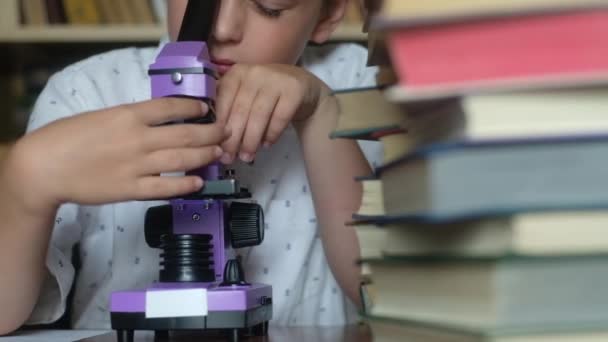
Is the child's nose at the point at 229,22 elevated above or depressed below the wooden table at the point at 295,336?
above

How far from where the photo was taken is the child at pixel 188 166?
683mm

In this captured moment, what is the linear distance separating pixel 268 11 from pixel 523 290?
705 millimetres

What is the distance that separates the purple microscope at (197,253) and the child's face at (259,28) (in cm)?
25

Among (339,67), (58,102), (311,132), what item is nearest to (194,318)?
(311,132)

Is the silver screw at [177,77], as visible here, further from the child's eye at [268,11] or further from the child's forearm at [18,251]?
the child's eye at [268,11]

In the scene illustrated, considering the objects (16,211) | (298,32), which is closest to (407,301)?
(16,211)

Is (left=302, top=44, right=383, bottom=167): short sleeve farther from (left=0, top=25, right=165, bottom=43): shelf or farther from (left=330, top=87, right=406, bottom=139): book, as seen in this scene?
(left=330, top=87, right=406, bottom=139): book

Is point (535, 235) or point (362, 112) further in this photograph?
point (362, 112)

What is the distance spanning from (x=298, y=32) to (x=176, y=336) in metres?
0.52

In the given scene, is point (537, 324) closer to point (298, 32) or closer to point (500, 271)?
point (500, 271)

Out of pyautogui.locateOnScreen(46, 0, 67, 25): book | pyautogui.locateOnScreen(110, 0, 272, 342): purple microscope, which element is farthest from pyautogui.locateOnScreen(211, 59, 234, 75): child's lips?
pyautogui.locateOnScreen(46, 0, 67, 25): book

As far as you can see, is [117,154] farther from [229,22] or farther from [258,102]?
[229,22]

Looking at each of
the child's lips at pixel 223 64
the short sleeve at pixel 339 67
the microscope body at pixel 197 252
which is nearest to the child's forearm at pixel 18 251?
the microscope body at pixel 197 252

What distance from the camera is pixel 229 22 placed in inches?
38.3
